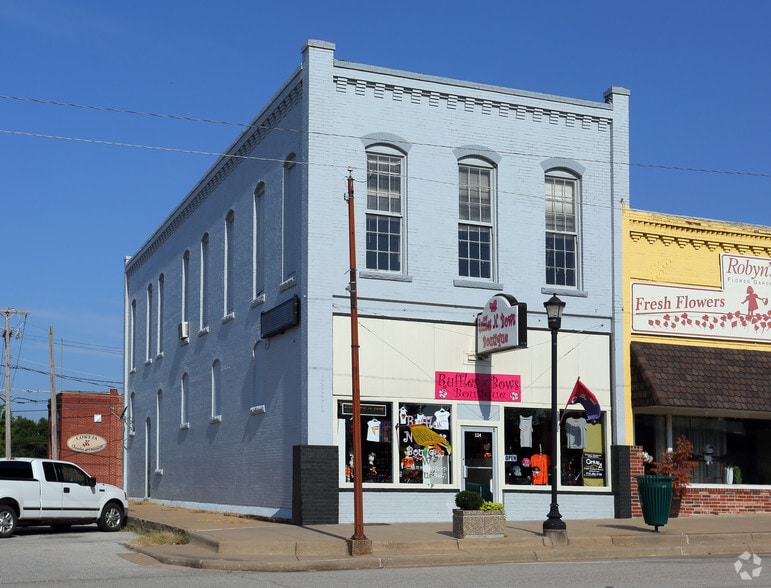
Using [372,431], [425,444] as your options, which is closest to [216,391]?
[372,431]

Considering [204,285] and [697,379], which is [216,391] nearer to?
[204,285]

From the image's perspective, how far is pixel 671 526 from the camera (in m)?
22.1

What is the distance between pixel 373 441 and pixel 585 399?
17.2 ft

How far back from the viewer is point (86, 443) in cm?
6122

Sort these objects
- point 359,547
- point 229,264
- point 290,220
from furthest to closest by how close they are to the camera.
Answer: point 229,264 → point 290,220 → point 359,547

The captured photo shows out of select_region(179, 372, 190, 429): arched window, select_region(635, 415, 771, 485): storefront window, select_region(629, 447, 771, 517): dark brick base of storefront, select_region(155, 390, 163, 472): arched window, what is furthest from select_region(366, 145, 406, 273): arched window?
select_region(155, 390, 163, 472): arched window

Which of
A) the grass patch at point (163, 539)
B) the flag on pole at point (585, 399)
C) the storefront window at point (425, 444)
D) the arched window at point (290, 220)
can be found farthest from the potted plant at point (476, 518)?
the arched window at point (290, 220)

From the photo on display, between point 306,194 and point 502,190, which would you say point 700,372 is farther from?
point 306,194

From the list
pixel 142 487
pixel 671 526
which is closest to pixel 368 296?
pixel 671 526

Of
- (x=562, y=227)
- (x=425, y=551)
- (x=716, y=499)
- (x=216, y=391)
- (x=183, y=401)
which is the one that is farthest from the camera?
(x=183, y=401)

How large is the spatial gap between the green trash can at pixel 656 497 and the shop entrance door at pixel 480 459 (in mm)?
3982

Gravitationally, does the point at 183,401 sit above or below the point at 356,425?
above

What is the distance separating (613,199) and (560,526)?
9.46m

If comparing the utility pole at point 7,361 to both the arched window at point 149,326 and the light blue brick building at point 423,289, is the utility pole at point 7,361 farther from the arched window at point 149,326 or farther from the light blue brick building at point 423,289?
the light blue brick building at point 423,289
